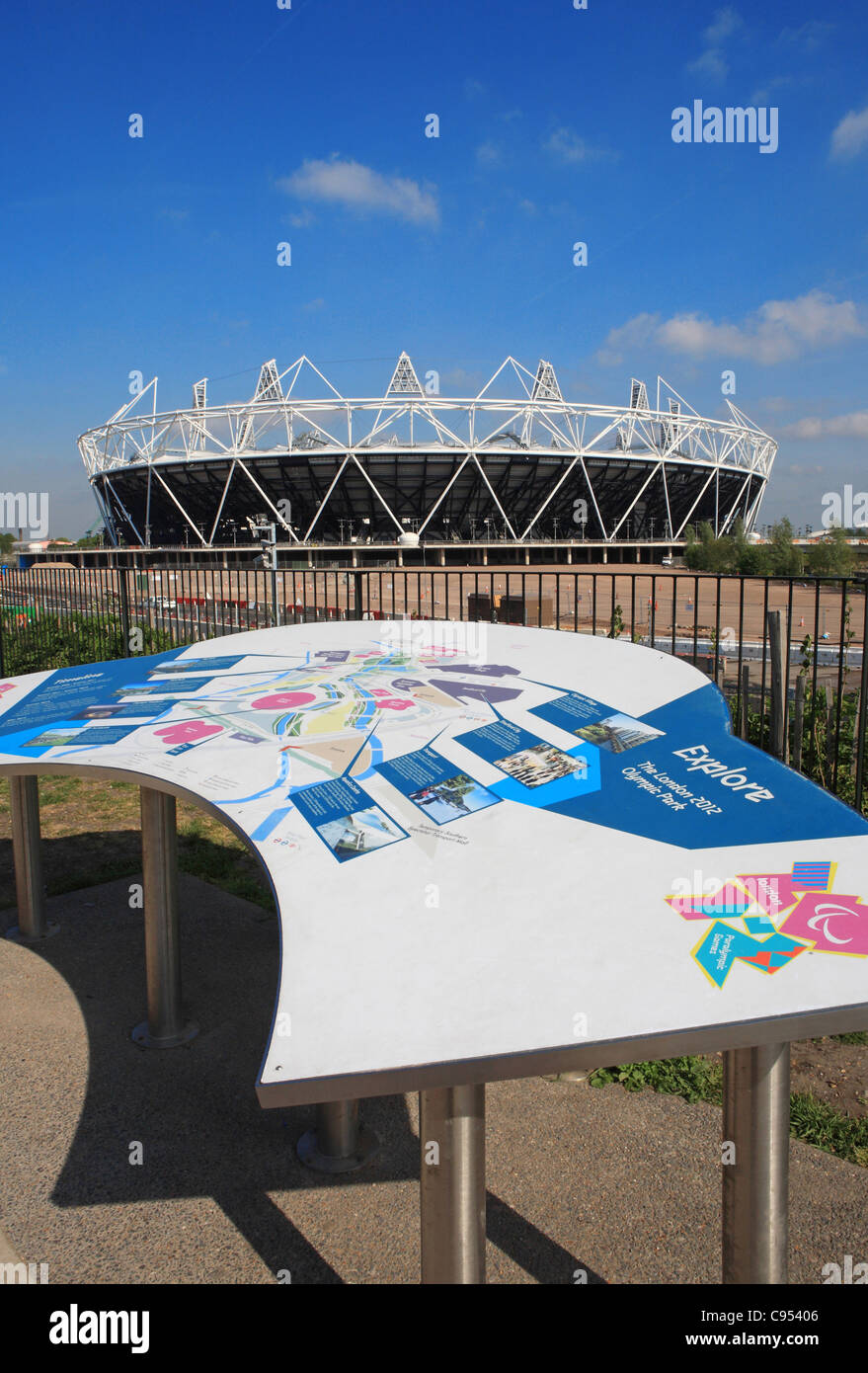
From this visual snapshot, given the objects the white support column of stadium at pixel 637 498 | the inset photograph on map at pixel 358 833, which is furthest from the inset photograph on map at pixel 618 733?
the white support column of stadium at pixel 637 498

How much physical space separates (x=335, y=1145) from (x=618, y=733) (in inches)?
66.4

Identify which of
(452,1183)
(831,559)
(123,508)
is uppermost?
(123,508)

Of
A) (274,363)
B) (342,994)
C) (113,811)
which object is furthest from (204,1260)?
(274,363)

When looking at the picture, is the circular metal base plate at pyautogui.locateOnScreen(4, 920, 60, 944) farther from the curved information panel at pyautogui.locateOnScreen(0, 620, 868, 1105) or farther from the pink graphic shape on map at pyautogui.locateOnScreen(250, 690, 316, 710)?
the pink graphic shape on map at pyautogui.locateOnScreen(250, 690, 316, 710)

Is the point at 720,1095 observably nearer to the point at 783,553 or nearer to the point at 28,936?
the point at 28,936

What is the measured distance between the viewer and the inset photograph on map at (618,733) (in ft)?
8.32

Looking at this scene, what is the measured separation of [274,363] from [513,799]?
2730 inches

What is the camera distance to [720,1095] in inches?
121

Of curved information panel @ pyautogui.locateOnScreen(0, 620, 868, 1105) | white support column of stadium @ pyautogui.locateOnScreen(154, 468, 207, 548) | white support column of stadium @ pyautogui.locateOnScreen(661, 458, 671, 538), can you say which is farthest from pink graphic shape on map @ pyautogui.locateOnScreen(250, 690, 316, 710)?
white support column of stadium @ pyautogui.locateOnScreen(661, 458, 671, 538)

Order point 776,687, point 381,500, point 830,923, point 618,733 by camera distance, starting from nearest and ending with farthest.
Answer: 1. point 830,923
2. point 618,733
3. point 776,687
4. point 381,500

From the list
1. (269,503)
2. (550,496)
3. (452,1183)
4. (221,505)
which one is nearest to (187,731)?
(452,1183)

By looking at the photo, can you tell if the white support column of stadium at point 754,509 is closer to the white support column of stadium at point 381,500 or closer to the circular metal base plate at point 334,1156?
the white support column of stadium at point 381,500

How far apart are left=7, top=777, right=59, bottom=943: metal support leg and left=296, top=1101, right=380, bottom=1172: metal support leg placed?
2.25m

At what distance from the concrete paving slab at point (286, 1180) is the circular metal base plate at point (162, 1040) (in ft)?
0.15
